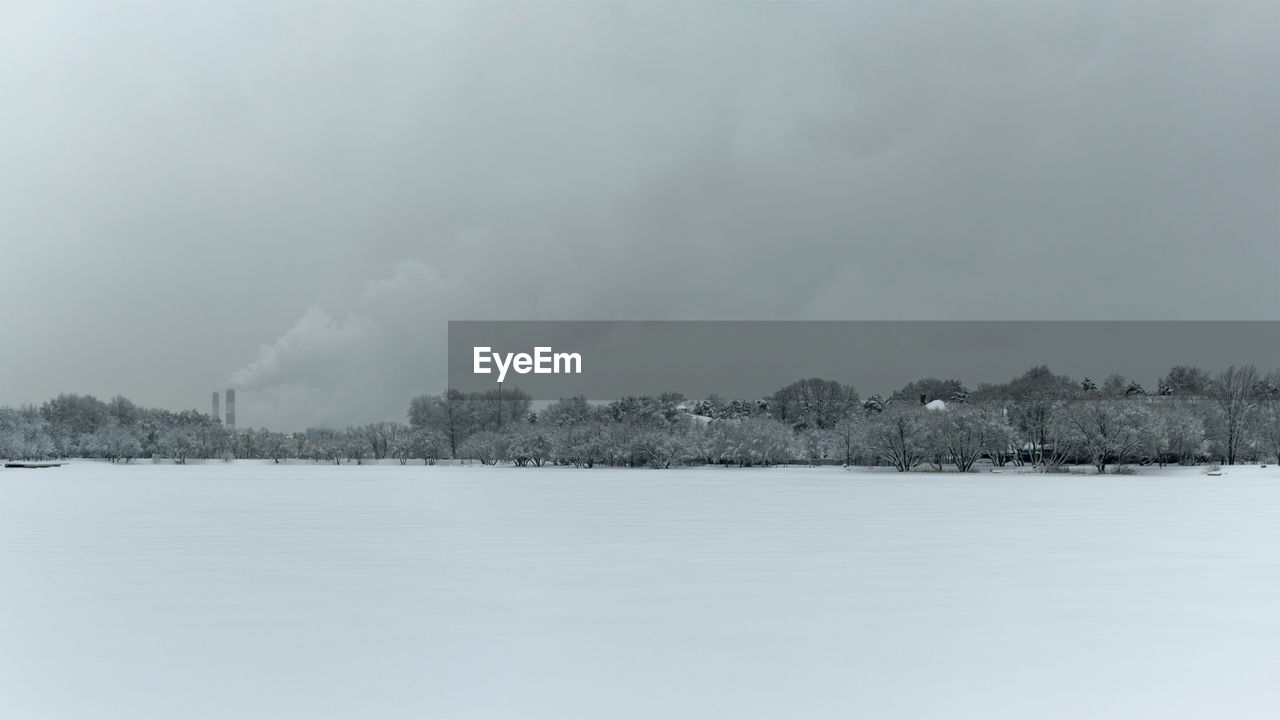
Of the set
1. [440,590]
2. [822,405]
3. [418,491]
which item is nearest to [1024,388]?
[822,405]

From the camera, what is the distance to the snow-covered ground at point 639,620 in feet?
25.0

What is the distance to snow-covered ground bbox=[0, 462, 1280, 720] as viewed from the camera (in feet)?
25.0

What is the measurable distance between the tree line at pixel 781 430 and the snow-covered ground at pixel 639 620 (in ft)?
148

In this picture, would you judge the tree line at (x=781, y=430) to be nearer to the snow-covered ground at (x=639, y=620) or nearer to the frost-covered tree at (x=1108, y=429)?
the frost-covered tree at (x=1108, y=429)

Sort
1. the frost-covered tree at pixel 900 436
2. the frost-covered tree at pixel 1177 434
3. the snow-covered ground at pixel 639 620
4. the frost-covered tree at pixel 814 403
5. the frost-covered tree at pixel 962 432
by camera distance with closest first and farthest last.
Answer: the snow-covered ground at pixel 639 620 < the frost-covered tree at pixel 1177 434 < the frost-covered tree at pixel 962 432 < the frost-covered tree at pixel 900 436 < the frost-covered tree at pixel 814 403

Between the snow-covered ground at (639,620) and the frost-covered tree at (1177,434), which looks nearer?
the snow-covered ground at (639,620)

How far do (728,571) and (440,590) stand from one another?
4234 millimetres

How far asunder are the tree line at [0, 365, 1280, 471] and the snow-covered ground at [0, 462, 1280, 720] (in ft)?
148

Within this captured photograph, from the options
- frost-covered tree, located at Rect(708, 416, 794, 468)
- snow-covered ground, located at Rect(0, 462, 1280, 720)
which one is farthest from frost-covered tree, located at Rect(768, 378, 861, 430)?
snow-covered ground, located at Rect(0, 462, 1280, 720)

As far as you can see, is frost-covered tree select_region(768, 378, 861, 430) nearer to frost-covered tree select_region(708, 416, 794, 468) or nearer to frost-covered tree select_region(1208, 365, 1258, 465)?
frost-covered tree select_region(708, 416, 794, 468)

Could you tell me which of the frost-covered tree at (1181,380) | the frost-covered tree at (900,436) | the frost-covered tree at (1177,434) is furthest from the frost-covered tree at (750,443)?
the frost-covered tree at (1181,380)

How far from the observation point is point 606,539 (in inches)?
743

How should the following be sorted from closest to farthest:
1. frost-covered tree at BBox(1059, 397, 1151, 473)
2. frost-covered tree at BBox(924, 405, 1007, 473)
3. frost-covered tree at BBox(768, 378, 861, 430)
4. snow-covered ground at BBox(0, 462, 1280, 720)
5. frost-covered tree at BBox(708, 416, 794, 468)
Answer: snow-covered ground at BBox(0, 462, 1280, 720) → frost-covered tree at BBox(1059, 397, 1151, 473) → frost-covered tree at BBox(924, 405, 1007, 473) → frost-covered tree at BBox(708, 416, 794, 468) → frost-covered tree at BBox(768, 378, 861, 430)

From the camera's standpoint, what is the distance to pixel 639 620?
415 inches
